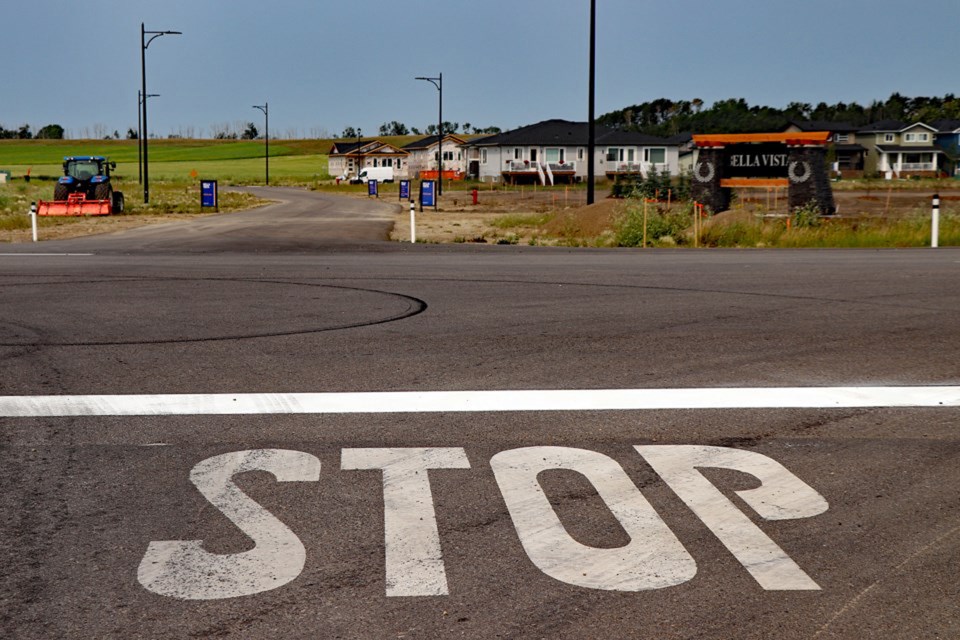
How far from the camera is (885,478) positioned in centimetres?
578

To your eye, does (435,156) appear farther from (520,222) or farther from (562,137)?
(520,222)

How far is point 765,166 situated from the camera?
1444 inches

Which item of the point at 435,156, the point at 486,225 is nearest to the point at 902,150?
the point at 435,156

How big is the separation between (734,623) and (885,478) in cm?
217

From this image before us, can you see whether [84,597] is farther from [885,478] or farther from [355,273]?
[355,273]

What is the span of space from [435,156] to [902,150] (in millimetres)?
51570

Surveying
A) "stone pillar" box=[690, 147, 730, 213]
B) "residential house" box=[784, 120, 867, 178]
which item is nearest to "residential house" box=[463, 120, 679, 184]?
"residential house" box=[784, 120, 867, 178]

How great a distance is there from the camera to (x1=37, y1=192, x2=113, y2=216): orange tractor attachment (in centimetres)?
4192

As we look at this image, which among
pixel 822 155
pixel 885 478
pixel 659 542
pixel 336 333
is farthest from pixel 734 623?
pixel 822 155

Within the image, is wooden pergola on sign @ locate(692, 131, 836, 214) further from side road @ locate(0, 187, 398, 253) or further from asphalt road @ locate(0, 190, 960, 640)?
asphalt road @ locate(0, 190, 960, 640)

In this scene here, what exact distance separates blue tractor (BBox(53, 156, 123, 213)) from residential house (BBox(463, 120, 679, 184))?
65.0 metres

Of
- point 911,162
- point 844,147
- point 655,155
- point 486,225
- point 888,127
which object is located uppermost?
point 888,127

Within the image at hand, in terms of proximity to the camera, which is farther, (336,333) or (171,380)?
(336,333)

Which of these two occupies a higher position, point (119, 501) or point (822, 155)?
point (822, 155)
